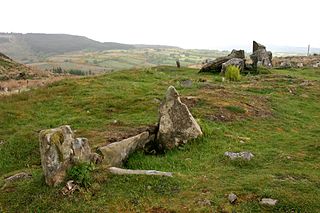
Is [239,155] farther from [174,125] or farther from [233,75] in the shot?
[233,75]

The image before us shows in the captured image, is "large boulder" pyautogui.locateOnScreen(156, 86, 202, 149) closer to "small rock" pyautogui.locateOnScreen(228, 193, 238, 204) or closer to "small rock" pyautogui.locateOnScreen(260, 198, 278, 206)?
"small rock" pyautogui.locateOnScreen(228, 193, 238, 204)

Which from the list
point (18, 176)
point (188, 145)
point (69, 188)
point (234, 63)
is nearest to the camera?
point (69, 188)

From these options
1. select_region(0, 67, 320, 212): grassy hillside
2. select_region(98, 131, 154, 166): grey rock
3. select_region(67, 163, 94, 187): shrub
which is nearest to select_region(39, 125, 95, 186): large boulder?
select_region(67, 163, 94, 187): shrub

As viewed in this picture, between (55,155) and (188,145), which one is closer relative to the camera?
(55,155)

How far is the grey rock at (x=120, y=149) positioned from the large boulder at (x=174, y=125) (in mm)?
811

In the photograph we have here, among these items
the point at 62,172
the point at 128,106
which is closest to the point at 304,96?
the point at 128,106

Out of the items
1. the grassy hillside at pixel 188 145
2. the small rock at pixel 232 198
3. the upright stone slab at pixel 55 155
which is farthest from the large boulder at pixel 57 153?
the small rock at pixel 232 198

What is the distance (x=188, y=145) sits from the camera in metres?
16.2

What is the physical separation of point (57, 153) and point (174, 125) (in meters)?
5.81

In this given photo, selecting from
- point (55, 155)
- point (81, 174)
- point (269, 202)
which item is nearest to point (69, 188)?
point (81, 174)

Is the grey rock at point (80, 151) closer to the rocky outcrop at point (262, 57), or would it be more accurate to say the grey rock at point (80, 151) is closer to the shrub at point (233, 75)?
the shrub at point (233, 75)

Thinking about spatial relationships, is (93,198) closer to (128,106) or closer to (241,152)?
(241,152)

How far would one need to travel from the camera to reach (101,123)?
66.2ft

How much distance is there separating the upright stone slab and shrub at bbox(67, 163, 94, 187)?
11.1 inches
